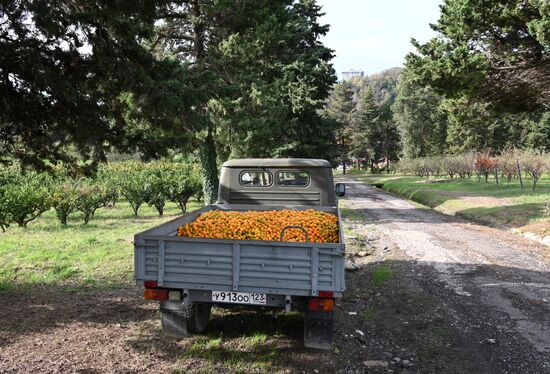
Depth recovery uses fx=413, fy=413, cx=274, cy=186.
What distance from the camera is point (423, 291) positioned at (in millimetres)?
6941

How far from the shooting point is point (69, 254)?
31.8ft

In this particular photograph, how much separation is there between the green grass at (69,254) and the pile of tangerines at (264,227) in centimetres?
300

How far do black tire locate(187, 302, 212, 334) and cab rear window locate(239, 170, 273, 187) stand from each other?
2.78m

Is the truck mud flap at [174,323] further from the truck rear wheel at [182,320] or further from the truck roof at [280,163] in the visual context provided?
the truck roof at [280,163]

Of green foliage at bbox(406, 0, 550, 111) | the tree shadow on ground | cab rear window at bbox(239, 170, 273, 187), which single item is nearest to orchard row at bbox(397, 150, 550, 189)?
green foliage at bbox(406, 0, 550, 111)

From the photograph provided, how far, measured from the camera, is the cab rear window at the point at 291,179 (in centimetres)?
734

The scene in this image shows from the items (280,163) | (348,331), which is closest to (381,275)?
(348,331)

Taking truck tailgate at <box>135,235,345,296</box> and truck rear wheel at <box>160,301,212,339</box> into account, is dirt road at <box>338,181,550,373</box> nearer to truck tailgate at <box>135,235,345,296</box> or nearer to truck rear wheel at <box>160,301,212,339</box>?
truck tailgate at <box>135,235,345,296</box>

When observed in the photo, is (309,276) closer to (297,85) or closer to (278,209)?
(278,209)

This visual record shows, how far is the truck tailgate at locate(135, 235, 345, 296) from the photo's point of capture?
12.8 ft

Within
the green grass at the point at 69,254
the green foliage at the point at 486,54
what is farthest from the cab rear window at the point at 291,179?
the green foliage at the point at 486,54

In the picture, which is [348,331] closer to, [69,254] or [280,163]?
[280,163]

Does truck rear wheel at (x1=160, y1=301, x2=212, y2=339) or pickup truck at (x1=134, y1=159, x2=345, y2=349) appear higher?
pickup truck at (x1=134, y1=159, x2=345, y2=349)

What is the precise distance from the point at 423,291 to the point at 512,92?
928cm
